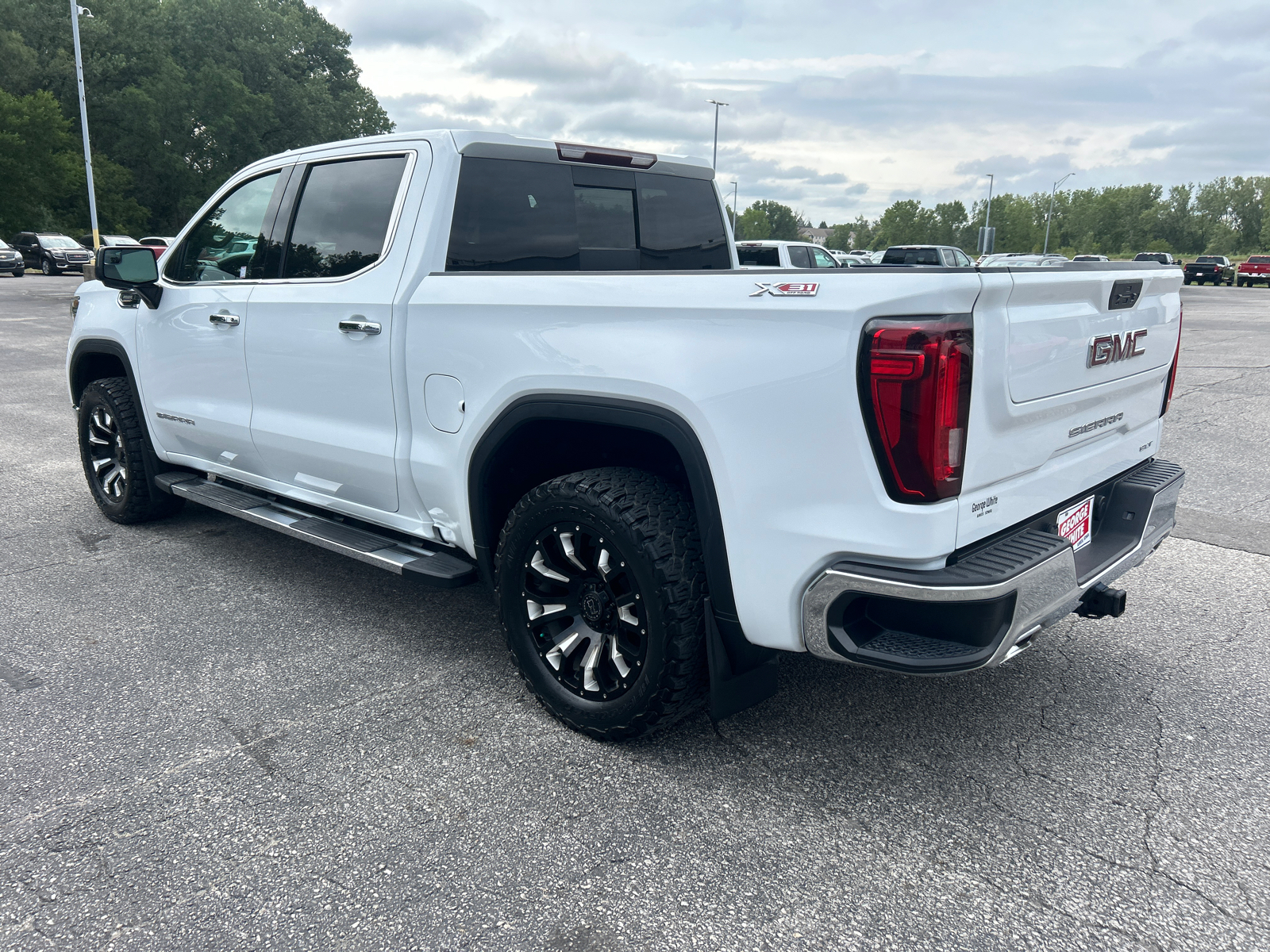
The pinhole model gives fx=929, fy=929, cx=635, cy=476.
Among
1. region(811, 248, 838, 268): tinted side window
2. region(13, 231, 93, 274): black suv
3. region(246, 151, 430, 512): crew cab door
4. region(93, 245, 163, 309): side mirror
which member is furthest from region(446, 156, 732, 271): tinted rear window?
region(13, 231, 93, 274): black suv

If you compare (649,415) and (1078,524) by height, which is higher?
(649,415)

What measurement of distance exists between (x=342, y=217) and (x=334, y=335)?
0.52 m

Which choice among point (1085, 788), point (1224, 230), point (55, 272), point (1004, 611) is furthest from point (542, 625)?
point (1224, 230)

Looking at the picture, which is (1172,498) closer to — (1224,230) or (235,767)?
(235,767)

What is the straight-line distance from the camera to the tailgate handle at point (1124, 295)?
109 inches

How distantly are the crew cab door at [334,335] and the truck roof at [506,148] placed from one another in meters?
0.08

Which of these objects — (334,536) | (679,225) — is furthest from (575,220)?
(334,536)

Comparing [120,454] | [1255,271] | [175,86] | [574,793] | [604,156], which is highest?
[175,86]

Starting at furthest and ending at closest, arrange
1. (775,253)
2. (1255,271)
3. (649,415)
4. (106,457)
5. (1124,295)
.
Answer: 1. (1255,271)
2. (775,253)
3. (106,457)
4. (1124,295)
5. (649,415)

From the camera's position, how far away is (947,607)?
2299 millimetres

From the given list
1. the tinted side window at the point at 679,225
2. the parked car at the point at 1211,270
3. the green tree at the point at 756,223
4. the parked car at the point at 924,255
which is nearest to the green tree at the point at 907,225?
the green tree at the point at 756,223

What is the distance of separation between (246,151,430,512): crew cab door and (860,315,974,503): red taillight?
190cm

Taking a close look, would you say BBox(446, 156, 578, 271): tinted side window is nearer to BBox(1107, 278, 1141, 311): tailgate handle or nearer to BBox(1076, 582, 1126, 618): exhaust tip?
BBox(1107, 278, 1141, 311): tailgate handle

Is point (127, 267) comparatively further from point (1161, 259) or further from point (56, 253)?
point (56, 253)
